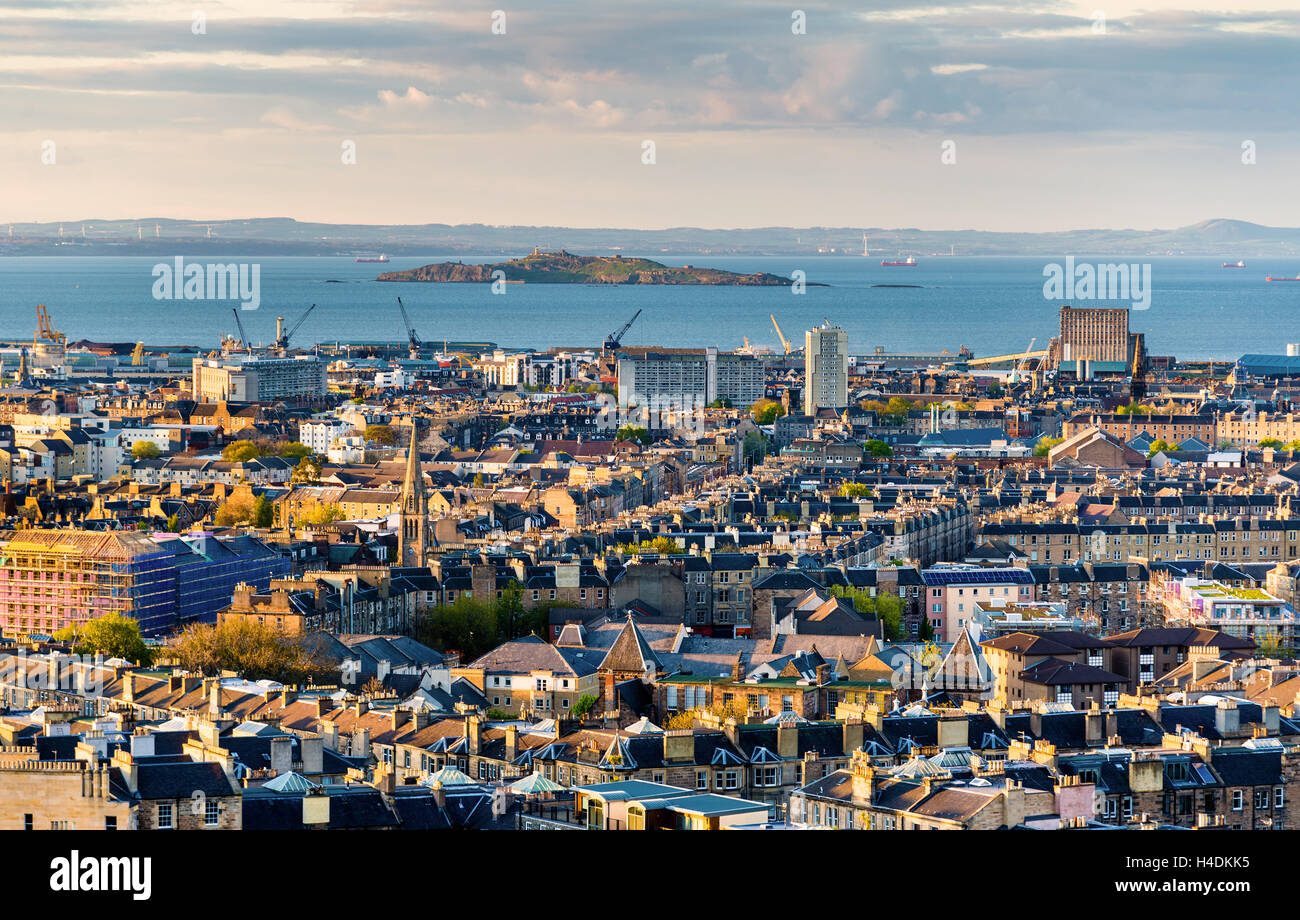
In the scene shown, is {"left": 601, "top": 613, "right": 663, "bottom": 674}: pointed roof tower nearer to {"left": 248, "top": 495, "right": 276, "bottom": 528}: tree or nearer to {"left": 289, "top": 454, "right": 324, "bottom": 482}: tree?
{"left": 248, "top": 495, "right": 276, "bottom": 528}: tree

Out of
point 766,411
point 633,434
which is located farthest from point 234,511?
point 766,411

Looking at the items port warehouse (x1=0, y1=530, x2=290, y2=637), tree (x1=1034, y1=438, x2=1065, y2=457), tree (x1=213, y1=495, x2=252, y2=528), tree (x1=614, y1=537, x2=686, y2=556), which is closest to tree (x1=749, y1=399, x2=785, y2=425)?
tree (x1=1034, y1=438, x2=1065, y2=457)

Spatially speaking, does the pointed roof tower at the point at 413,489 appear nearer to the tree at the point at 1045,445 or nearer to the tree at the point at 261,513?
the tree at the point at 261,513

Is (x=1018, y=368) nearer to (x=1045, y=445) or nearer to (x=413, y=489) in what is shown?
(x=1045, y=445)

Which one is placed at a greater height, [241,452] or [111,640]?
[241,452]

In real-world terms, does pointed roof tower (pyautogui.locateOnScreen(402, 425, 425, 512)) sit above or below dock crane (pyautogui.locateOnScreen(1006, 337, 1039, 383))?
below
